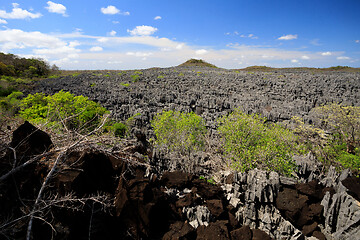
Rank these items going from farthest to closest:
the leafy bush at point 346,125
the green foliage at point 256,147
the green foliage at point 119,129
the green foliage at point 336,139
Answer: the green foliage at point 119,129, the leafy bush at point 346,125, the green foliage at point 336,139, the green foliage at point 256,147

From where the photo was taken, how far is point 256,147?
12.3m

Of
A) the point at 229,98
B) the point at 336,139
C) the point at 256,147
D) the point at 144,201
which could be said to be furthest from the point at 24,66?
the point at 336,139

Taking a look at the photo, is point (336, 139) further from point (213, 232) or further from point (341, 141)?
point (213, 232)

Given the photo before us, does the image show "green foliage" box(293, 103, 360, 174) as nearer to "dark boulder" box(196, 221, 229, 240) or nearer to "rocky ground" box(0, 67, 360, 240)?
"rocky ground" box(0, 67, 360, 240)

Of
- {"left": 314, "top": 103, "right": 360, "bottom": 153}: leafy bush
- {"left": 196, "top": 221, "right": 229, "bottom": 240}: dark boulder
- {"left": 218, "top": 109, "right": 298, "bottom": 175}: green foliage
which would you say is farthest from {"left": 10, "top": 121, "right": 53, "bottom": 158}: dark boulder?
{"left": 314, "top": 103, "right": 360, "bottom": 153}: leafy bush

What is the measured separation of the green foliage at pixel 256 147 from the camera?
1091 cm

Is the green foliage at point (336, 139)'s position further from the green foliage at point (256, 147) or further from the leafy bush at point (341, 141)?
the green foliage at point (256, 147)

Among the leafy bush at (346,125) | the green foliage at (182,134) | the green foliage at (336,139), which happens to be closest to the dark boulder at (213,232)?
the green foliage at (182,134)

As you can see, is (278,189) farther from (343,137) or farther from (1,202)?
(343,137)

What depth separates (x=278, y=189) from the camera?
700 centimetres

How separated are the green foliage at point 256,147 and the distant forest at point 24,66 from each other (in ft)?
218

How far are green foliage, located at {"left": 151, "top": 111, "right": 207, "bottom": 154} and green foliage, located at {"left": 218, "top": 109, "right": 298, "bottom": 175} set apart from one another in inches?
85.1

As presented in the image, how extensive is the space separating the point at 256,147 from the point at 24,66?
78.0 meters

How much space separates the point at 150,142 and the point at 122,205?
45.5 ft
